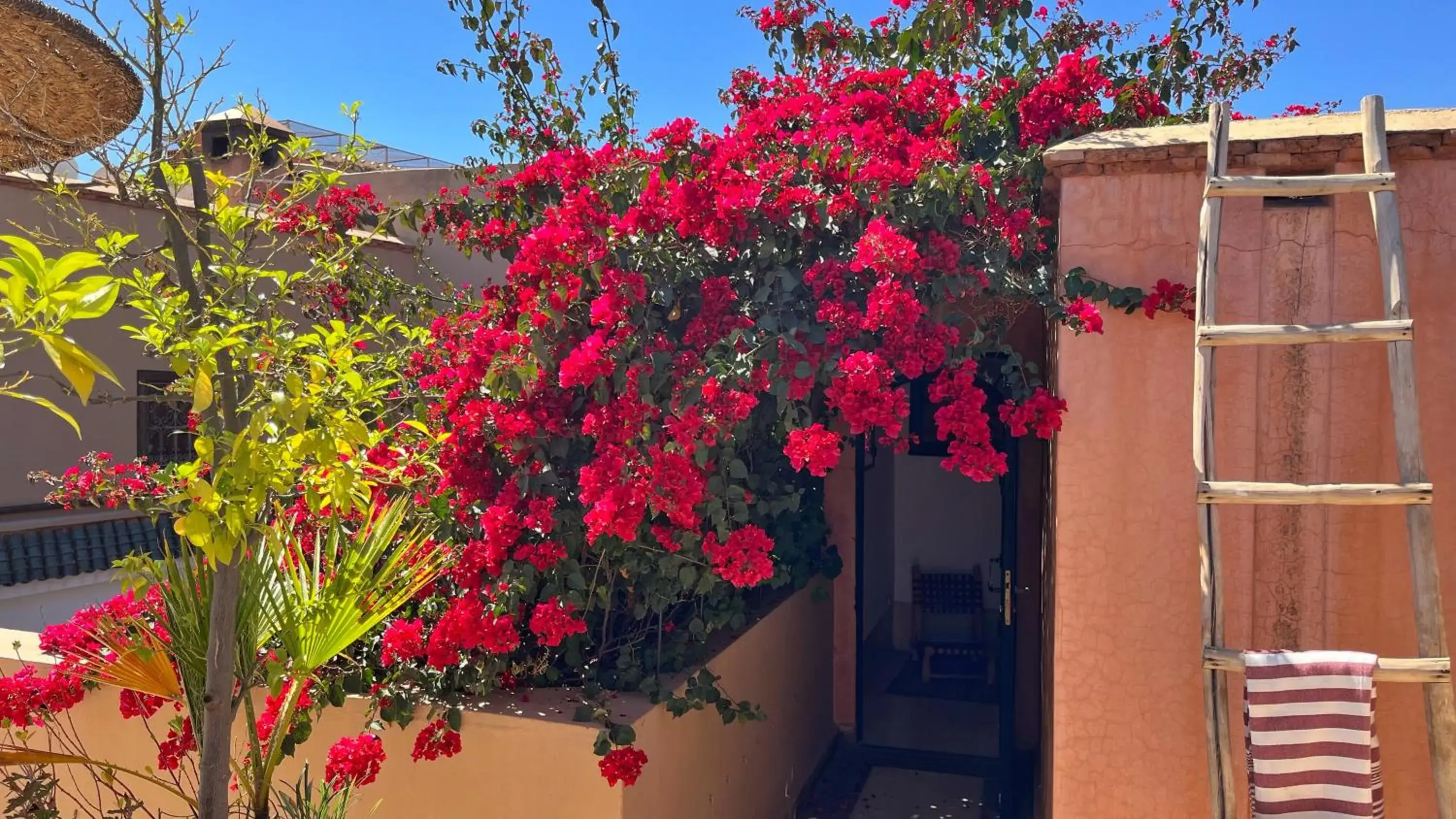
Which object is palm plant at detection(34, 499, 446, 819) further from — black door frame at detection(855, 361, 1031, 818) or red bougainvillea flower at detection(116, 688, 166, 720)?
black door frame at detection(855, 361, 1031, 818)

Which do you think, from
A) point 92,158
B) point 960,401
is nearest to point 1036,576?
point 960,401

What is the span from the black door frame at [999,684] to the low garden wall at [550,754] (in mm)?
1083

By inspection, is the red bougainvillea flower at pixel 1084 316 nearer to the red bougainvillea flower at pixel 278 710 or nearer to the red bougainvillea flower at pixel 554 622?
the red bougainvillea flower at pixel 554 622

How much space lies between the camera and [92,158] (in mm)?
2629

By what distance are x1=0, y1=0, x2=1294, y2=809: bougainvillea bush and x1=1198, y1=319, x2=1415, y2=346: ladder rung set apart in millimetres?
475

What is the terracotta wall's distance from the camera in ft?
10.3

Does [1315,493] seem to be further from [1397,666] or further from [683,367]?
[683,367]

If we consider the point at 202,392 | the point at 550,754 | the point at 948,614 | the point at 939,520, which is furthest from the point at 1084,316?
the point at 939,520

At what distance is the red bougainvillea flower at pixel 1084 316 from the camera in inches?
127

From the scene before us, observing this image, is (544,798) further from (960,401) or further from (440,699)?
(960,401)

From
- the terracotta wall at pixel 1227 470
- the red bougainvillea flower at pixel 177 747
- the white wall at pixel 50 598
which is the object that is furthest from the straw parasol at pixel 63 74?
the terracotta wall at pixel 1227 470

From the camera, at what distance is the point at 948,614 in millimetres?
Result: 8664

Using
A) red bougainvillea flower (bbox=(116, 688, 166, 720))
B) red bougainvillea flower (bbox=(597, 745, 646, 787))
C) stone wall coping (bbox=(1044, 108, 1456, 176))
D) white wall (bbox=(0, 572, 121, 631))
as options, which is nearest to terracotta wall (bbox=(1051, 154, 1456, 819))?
stone wall coping (bbox=(1044, 108, 1456, 176))

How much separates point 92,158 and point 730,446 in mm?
2161
